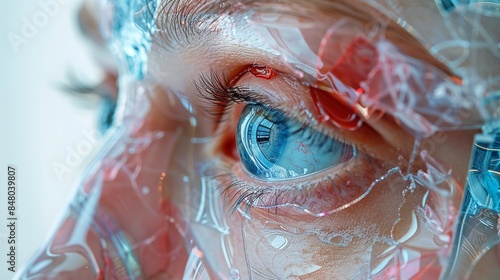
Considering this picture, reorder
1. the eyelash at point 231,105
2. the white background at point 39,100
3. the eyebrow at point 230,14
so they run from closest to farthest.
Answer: the eyebrow at point 230,14 < the eyelash at point 231,105 < the white background at point 39,100

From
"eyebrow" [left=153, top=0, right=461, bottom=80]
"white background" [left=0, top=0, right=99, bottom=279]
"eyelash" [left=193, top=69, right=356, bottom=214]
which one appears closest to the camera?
"eyebrow" [left=153, top=0, right=461, bottom=80]

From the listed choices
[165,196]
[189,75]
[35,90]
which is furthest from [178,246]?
[35,90]

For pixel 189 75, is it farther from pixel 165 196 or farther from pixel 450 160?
pixel 450 160

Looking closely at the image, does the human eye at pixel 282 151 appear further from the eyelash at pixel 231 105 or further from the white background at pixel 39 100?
the white background at pixel 39 100

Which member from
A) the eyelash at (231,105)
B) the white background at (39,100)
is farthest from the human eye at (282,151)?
the white background at (39,100)

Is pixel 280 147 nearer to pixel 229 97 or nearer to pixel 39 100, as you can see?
pixel 229 97

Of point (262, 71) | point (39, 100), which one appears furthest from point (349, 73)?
point (39, 100)

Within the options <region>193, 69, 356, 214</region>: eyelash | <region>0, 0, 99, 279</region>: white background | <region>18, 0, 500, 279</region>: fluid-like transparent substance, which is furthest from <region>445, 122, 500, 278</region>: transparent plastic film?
<region>0, 0, 99, 279</region>: white background

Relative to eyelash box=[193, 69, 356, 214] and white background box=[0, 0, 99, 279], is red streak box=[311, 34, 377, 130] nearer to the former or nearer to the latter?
eyelash box=[193, 69, 356, 214]

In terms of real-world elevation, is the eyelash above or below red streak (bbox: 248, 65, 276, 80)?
below
